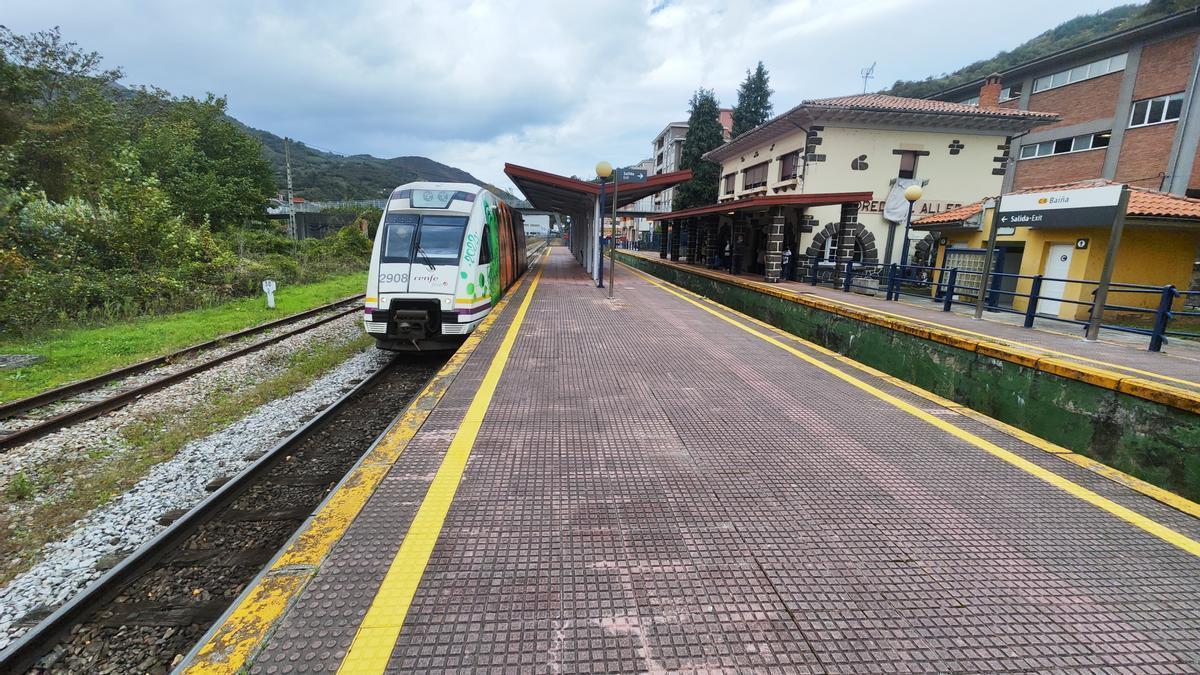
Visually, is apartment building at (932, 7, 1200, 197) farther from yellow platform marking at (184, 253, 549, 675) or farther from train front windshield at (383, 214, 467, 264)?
yellow platform marking at (184, 253, 549, 675)

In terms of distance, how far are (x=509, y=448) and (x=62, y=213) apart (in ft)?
52.7

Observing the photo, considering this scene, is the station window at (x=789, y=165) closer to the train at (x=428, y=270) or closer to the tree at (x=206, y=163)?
the train at (x=428, y=270)

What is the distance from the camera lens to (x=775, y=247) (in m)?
16.2

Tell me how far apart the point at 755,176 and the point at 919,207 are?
6591 millimetres

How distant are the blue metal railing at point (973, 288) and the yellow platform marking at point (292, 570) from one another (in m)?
8.79

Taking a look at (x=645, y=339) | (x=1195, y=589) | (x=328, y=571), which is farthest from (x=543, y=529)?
(x=645, y=339)

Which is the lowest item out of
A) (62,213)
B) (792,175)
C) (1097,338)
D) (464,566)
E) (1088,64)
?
(464,566)

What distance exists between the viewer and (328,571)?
89.2 inches

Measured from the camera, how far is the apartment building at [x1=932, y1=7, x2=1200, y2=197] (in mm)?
18188

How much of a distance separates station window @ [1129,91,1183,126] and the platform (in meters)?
25.0

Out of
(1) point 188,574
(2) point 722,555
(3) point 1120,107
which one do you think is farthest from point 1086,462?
(3) point 1120,107

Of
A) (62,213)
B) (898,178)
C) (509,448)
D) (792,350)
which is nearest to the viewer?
(509,448)

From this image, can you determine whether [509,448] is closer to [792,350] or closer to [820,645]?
[820,645]

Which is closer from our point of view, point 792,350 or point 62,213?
point 792,350
